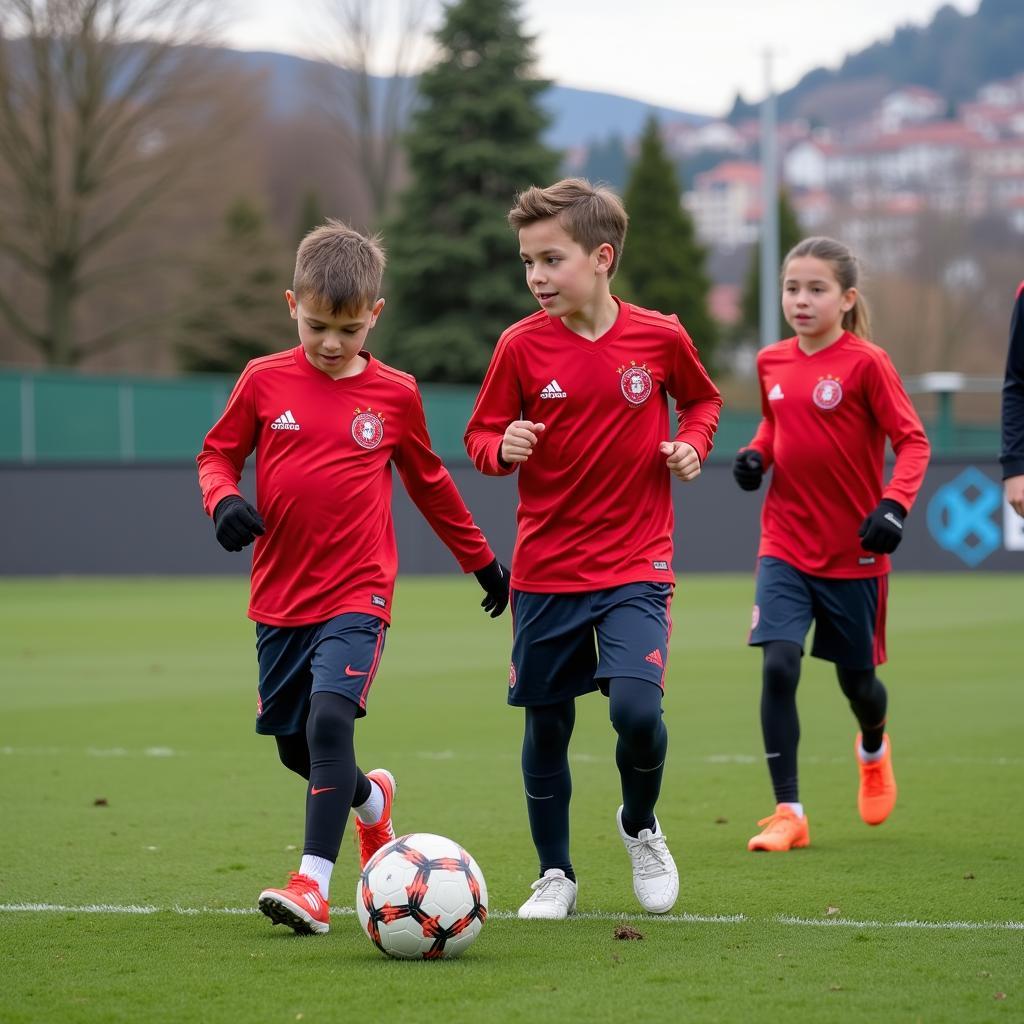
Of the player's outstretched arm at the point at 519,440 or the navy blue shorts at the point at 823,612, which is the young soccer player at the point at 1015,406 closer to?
the navy blue shorts at the point at 823,612

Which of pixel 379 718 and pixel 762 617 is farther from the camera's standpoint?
pixel 379 718

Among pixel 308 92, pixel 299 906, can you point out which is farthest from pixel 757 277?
pixel 299 906

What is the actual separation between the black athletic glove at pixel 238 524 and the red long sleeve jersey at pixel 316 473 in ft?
0.51

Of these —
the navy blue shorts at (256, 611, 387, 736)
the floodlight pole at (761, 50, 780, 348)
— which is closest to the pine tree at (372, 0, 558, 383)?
the floodlight pole at (761, 50, 780, 348)

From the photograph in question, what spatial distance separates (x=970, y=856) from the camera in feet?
20.1

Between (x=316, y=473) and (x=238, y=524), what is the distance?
15.6 inches

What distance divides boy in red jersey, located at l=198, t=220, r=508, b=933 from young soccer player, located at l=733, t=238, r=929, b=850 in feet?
5.36

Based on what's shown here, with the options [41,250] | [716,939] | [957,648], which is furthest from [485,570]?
[41,250]

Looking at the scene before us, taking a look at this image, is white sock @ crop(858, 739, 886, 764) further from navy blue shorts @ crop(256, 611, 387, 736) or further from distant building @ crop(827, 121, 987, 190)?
distant building @ crop(827, 121, 987, 190)

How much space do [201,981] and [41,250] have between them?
37131 mm

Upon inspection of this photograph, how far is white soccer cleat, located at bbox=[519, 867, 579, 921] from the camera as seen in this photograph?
17.0ft

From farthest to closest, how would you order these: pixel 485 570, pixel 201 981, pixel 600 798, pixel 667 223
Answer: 1. pixel 667 223
2. pixel 600 798
3. pixel 485 570
4. pixel 201 981

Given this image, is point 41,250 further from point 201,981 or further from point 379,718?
point 201,981

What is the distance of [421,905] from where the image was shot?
4.60 m
